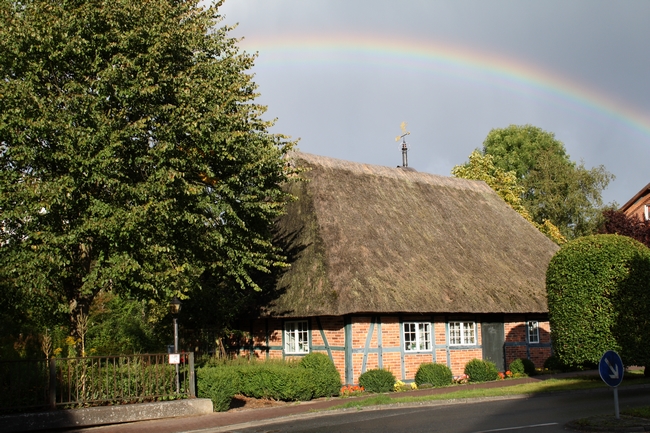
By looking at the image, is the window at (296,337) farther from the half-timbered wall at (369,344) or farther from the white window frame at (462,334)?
the white window frame at (462,334)

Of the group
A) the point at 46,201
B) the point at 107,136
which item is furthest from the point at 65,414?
the point at 107,136

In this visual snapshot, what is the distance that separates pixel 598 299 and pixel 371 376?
7.31 metres

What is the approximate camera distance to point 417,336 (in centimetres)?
2303

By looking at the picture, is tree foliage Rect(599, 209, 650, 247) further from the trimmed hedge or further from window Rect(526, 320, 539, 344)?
the trimmed hedge

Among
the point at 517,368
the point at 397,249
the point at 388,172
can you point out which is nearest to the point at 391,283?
the point at 397,249

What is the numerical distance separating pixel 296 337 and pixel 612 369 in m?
12.9

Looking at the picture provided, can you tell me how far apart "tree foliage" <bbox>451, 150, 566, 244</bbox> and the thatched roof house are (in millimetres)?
12404

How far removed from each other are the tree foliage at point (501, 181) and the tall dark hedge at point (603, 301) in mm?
22652

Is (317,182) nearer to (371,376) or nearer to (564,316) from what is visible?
(371,376)

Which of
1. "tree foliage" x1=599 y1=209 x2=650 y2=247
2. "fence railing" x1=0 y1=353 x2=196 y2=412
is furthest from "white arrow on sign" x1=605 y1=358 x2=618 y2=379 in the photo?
"tree foliage" x1=599 y1=209 x2=650 y2=247

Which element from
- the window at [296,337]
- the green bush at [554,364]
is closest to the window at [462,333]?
the green bush at [554,364]

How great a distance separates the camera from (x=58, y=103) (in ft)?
49.4

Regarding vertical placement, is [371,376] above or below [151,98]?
below

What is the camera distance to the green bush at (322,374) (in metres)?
19.6
